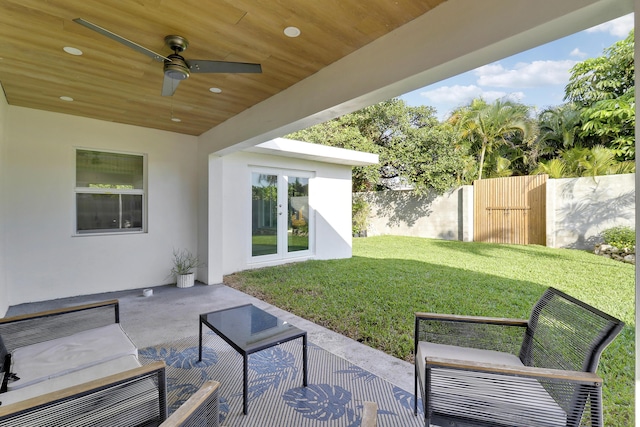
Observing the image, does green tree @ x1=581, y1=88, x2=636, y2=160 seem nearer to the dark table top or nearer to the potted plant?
the dark table top

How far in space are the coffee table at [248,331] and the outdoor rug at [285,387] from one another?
129 millimetres

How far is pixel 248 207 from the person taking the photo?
6488 mm

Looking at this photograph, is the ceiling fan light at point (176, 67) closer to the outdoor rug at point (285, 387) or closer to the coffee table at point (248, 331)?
the coffee table at point (248, 331)

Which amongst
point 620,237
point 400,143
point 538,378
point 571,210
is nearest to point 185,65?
point 538,378

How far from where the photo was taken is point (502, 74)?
1664 centimetres

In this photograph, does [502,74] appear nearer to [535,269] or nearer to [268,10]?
[535,269]

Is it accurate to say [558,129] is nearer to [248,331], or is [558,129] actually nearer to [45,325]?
[248,331]

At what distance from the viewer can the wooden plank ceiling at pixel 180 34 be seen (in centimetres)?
212

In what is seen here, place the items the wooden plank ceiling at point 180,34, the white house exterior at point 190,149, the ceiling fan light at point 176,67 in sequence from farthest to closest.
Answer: the ceiling fan light at point 176,67 → the wooden plank ceiling at point 180,34 → the white house exterior at point 190,149

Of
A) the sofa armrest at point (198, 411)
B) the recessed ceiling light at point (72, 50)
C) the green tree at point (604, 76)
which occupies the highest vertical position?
the green tree at point (604, 76)

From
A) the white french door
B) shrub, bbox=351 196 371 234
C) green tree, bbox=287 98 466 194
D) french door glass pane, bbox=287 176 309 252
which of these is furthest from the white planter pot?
green tree, bbox=287 98 466 194

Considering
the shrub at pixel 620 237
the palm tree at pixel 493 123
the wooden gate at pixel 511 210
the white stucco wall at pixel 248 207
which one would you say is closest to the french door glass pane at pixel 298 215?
the white stucco wall at pixel 248 207

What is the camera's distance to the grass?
9.80 feet

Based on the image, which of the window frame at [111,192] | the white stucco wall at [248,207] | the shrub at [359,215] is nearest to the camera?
the window frame at [111,192]
